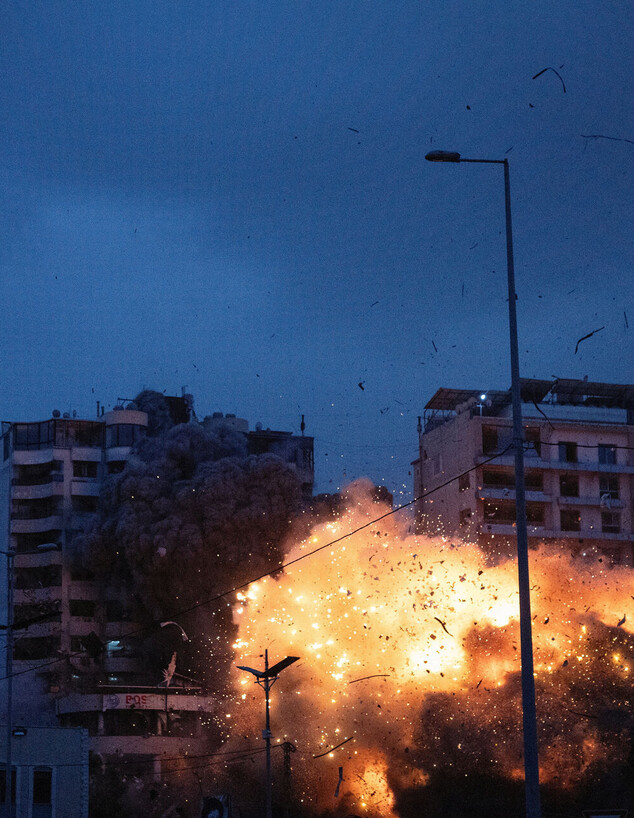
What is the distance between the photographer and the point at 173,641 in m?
68.6

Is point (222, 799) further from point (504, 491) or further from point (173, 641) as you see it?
point (504, 491)

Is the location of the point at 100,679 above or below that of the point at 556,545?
below

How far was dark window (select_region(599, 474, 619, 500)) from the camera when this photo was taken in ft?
245

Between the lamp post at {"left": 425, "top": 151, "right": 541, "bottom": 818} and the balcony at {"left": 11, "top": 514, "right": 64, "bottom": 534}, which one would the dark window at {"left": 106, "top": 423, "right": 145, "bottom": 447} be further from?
the lamp post at {"left": 425, "top": 151, "right": 541, "bottom": 818}

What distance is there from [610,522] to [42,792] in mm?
41373

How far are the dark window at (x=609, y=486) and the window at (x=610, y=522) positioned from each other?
1.04 metres

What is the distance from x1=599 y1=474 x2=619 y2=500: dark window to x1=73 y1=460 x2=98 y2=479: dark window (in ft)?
111

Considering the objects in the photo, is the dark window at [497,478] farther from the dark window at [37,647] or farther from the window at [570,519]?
the dark window at [37,647]

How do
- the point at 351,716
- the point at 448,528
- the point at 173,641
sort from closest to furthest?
the point at 351,716, the point at 173,641, the point at 448,528

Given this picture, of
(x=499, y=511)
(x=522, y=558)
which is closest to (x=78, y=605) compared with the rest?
(x=499, y=511)

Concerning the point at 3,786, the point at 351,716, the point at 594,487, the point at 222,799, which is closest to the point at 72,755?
the point at 3,786

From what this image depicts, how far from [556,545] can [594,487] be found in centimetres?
565

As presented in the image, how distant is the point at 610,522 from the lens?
244ft

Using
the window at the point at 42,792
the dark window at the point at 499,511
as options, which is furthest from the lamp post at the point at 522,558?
the dark window at the point at 499,511
